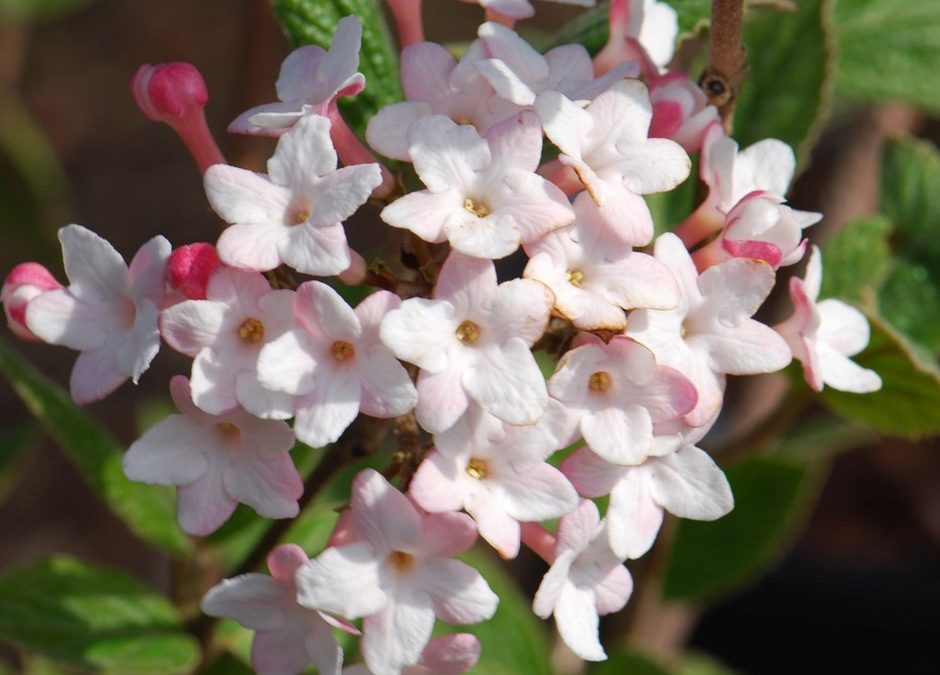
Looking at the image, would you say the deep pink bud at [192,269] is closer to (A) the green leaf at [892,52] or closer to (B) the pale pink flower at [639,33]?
(B) the pale pink flower at [639,33]

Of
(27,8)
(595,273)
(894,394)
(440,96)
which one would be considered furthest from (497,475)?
(27,8)

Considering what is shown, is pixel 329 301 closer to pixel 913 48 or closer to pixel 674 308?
pixel 674 308

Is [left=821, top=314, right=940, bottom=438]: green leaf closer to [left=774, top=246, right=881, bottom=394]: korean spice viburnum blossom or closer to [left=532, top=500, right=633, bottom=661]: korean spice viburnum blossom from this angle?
[left=774, top=246, right=881, bottom=394]: korean spice viburnum blossom

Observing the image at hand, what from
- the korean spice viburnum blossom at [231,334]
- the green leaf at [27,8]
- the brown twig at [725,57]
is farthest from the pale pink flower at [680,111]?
the green leaf at [27,8]

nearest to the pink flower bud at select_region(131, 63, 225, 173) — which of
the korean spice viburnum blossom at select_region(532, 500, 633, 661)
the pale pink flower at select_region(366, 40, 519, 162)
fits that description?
the pale pink flower at select_region(366, 40, 519, 162)

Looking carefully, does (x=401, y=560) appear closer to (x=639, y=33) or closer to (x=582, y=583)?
(x=582, y=583)

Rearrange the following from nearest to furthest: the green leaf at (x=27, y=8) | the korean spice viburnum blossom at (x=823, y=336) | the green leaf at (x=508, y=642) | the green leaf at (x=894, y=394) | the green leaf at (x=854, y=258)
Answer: the korean spice viburnum blossom at (x=823, y=336), the green leaf at (x=894, y=394), the green leaf at (x=854, y=258), the green leaf at (x=508, y=642), the green leaf at (x=27, y=8)
